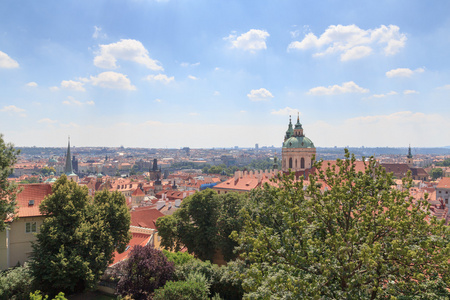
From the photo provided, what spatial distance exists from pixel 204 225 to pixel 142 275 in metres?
12.5

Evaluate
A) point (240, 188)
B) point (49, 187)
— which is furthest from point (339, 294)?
point (240, 188)

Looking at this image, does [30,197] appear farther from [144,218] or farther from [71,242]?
[144,218]

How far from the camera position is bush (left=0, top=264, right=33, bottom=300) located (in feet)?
69.3

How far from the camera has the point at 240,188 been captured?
6581cm

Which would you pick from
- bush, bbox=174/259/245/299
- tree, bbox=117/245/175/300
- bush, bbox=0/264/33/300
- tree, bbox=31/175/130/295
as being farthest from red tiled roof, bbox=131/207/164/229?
tree, bbox=117/245/175/300

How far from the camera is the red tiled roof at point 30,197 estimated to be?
2627 centimetres

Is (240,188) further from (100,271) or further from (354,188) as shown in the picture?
(354,188)

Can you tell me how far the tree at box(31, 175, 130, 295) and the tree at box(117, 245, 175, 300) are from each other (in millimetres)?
2530

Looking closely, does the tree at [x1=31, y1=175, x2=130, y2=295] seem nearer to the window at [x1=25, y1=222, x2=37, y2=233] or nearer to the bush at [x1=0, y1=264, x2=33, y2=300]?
the bush at [x1=0, y1=264, x2=33, y2=300]

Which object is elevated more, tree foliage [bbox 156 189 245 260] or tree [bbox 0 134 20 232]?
tree [bbox 0 134 20 232]

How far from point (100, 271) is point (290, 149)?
65632 mm

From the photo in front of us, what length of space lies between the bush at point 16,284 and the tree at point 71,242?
0.52 metres

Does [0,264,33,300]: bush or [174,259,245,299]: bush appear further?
[174,259,245,299]: bush

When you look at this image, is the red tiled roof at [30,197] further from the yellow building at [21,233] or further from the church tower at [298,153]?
the church tower at [298,153]
